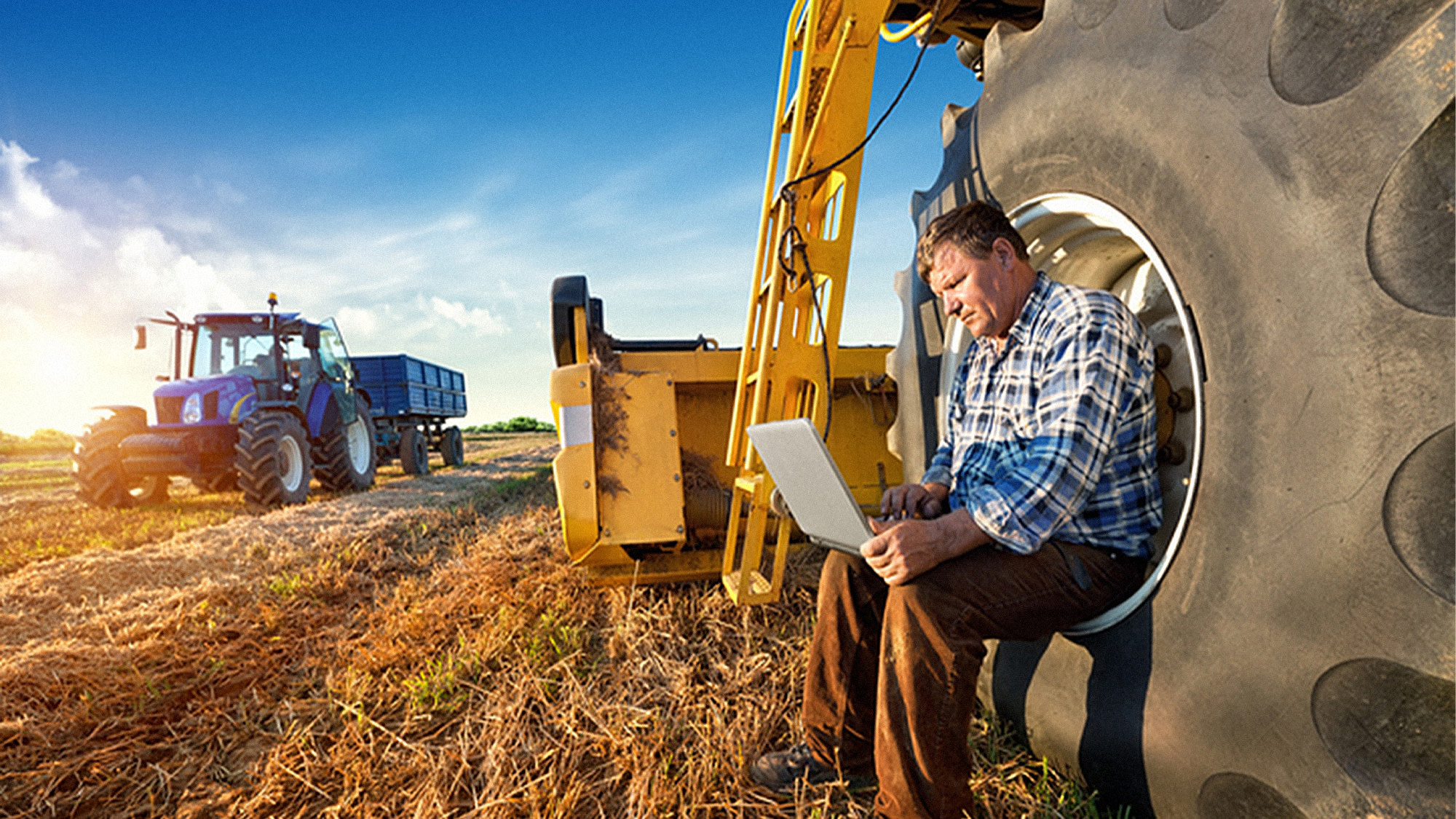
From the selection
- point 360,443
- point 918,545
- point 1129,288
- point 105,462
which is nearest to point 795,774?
point 918,545

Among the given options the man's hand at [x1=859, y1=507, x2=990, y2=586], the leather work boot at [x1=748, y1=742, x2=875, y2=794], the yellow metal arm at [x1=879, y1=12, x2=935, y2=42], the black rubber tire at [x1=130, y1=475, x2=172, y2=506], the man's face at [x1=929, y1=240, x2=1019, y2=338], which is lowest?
the leather work boot at [x1=748, y1=742, x2=875, y2=794]

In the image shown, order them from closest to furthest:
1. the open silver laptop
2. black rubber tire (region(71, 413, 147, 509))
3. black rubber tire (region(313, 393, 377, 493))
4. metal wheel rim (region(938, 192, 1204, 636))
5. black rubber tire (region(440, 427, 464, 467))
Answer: metal wheel rim (region(938, 192, 1204, 636))
the open silver laptop
black rubber tire (region(71, 413, 147, 509))
black rubber tire (region(313, 393, 377, 493))
black rubber tire (region(440, 427, 464, 467))

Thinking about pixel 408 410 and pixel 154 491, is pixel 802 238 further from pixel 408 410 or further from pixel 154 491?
pixel 408 410

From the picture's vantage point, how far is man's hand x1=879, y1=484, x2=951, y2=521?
6.42ft

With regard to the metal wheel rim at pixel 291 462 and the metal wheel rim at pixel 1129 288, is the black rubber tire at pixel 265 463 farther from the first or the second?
the metal wheel rim at pixel 1129 288

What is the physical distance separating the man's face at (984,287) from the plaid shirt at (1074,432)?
41 mm

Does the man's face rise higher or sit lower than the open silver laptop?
higher

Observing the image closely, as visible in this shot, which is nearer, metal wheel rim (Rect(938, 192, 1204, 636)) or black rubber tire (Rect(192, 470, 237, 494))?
metal wheel rim (Rect(938, 192, 1204, 636))

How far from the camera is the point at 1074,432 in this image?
1.45 meters

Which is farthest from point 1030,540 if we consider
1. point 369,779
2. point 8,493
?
point 8,493

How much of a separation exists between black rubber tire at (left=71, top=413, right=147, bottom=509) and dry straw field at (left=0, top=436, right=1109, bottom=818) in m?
3.50

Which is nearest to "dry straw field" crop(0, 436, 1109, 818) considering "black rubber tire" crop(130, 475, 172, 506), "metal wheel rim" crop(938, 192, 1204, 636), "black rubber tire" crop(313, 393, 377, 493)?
"metal wheel rim" crop(938, 192, 1204, 636)

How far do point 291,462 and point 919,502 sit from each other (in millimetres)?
8032

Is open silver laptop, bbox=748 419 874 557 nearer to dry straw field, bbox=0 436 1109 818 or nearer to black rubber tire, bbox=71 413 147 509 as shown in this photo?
dry straw field, bbox=0 436 1109 818
